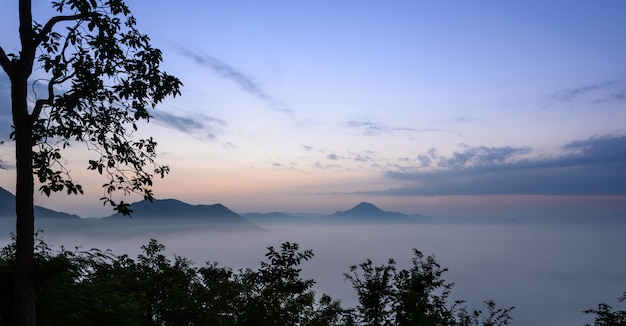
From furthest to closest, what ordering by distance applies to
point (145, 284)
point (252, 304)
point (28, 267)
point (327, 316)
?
point (145, 284), point (327, 316), point (252, 304), point (28, 267)

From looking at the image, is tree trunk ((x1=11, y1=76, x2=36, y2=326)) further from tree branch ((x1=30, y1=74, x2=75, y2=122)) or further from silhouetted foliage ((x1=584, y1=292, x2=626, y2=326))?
silhouetted foliage ((x1=584, y1=292, x2=626, y2=326))

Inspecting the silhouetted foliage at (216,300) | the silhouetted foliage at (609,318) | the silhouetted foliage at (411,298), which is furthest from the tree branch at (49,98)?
the silhouetted foliage at (609,318)

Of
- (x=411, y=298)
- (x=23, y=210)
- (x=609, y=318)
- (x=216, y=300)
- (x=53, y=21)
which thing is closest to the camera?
(x=23, y=210)

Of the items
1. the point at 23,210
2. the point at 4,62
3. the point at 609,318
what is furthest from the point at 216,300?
the point at 609,318

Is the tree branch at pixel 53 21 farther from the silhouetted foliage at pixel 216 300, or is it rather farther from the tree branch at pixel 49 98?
the silhouetted foliage at pixel 216 300

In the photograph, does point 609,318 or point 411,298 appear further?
point 609,318

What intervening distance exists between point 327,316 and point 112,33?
17.7 metres

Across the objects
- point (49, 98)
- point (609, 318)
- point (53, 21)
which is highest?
point (53, 21)

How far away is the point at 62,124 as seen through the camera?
36.2ft

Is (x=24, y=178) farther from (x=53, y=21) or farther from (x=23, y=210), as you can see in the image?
(x=53, y=21)

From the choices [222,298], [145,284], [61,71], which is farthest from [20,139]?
[145,284]

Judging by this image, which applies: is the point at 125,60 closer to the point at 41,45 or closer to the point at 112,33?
the point at 112,33

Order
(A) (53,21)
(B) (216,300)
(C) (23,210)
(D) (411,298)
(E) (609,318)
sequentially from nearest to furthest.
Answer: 1. (C) (23,210)
2. (A) (53,21)
3. (D) (411,298)
4. (B) (216,300)
5. (E) (609,318)

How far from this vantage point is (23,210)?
32.2ft
